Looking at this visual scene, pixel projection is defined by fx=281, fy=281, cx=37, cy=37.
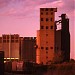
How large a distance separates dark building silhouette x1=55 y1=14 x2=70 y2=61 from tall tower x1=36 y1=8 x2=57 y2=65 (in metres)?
1.41

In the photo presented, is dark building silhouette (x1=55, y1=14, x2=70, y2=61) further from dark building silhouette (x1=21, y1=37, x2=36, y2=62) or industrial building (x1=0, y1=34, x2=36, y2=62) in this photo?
industrial building (x1=0, y1=34, x2=36, y2=62)

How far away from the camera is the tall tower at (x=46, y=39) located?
52.6 meters

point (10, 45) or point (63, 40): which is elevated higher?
point (63, 40)

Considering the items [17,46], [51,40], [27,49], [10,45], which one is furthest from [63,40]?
[10,45]

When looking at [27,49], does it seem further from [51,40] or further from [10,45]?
[51,40]

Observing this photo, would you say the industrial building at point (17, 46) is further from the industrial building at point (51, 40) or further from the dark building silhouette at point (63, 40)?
the dark building silhouette at point (63, 40)

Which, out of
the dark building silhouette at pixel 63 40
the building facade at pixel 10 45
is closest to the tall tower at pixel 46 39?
the dark building silhouette at pixel 63 40

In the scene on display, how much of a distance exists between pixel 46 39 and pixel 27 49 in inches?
523

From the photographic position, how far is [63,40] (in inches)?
1916

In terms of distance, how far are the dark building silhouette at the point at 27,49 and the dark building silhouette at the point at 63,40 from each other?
1331 cm

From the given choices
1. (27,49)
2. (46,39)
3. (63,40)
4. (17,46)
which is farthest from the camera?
(17,46)

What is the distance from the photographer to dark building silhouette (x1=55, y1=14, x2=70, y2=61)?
4788 centimetres

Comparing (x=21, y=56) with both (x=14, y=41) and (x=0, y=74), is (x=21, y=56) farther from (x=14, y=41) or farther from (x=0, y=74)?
(x=0, y=74)

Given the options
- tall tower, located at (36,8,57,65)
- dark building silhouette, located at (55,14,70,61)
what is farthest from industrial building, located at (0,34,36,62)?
dark building silhouette, located at (55,14,70,61)
